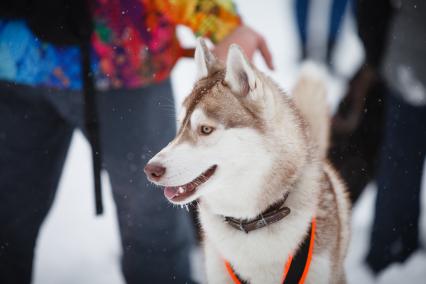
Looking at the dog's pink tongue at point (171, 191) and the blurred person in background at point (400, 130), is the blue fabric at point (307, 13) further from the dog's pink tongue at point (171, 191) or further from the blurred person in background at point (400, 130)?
the dog's pink tongue at point (171, 191)

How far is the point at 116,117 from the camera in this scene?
1.17 metres

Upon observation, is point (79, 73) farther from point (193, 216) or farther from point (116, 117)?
point (193, 216)

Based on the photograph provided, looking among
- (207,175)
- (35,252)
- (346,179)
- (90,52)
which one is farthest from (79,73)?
(346,179)

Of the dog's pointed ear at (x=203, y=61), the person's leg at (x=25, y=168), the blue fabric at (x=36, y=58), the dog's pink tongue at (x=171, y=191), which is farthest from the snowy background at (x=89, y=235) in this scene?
Answer: the dog's pink tongue at (x=171, y=191)

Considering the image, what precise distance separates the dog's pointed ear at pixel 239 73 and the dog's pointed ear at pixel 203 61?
83 millimetres

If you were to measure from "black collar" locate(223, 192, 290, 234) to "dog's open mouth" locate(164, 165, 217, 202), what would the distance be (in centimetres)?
21

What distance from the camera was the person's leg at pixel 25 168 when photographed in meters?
1.20

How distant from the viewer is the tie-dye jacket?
3.32ft

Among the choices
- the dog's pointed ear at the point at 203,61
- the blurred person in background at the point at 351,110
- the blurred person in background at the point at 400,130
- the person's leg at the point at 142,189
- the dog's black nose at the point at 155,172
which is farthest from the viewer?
the blurred person in background at the point at 351,110

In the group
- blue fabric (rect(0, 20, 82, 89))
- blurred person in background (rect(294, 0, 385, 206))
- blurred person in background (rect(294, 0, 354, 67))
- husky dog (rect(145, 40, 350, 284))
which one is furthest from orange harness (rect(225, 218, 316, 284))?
blurred person in background (rect(294, 0, 354, 67))

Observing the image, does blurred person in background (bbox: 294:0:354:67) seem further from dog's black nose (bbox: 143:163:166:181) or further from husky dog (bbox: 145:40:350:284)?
dog's black nose (bbox: 143:163:166:181)

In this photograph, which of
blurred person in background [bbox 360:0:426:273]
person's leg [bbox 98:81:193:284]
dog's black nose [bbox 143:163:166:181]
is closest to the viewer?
dog's black nose [bbox 143:163:166:181]

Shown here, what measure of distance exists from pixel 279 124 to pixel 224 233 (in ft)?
1.10

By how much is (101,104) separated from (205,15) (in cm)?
42
